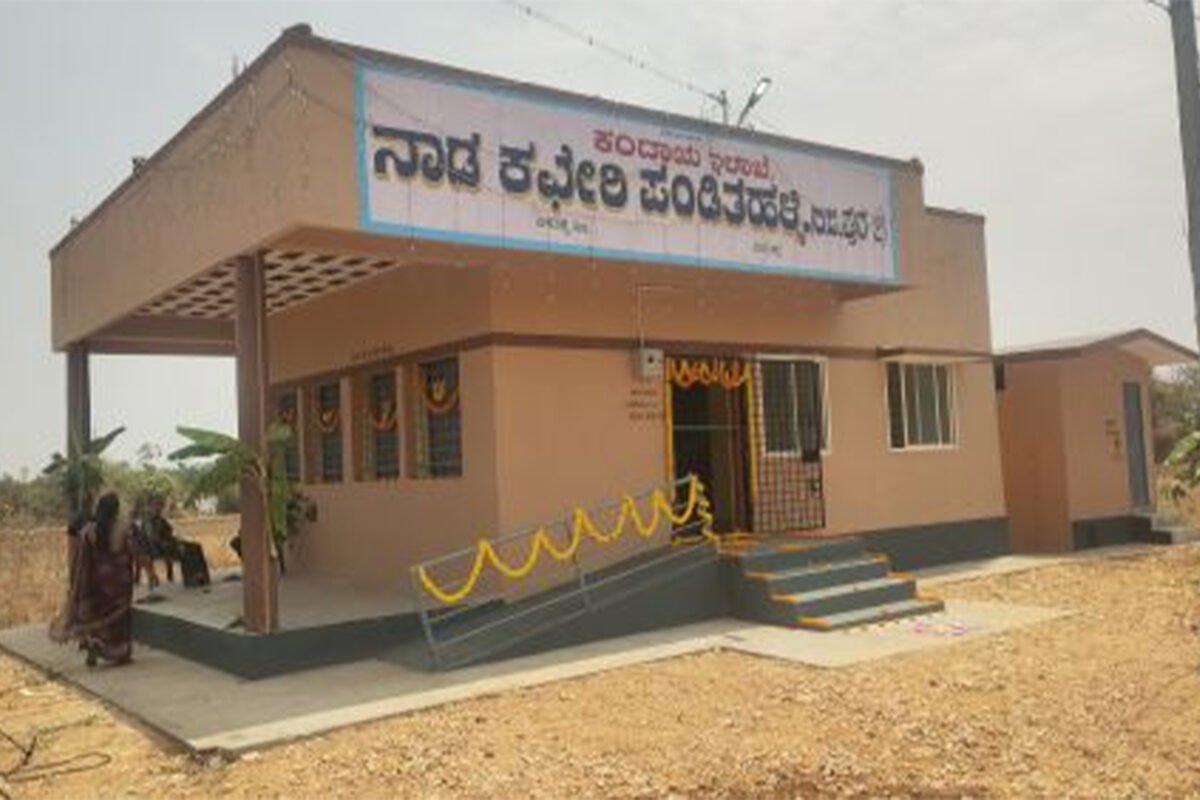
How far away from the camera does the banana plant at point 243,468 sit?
10.1 metres

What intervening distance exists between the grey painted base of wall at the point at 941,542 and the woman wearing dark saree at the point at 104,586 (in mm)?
8663

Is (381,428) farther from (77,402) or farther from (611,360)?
(77,402)

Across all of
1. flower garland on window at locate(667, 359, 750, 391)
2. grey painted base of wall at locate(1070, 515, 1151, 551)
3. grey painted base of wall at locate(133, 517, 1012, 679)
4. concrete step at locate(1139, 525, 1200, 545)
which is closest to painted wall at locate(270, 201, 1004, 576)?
flower garland on window at locate(667, 359, 750, 391)

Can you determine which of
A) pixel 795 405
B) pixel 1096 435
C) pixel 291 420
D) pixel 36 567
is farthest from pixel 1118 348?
pixel 36 567

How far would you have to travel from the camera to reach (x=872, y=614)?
11.7 metres

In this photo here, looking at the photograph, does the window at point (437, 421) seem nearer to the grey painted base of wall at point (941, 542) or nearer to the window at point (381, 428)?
the window at point (381, 428)

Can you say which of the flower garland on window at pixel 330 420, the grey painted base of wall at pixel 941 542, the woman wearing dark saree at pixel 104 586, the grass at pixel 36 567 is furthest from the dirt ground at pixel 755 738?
the grass at pixel 36 567

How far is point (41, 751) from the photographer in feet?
27.5

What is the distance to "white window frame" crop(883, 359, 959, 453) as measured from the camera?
15.7 metres

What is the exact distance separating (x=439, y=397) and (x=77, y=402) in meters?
5.80

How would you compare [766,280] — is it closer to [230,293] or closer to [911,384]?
[911,384]

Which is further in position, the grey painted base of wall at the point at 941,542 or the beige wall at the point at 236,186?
the grey painted base of wall at the point at 941,542

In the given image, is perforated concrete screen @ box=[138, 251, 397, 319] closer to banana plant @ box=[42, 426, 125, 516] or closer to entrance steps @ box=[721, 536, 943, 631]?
banana plant @ box=[42, 426, 125, 516]

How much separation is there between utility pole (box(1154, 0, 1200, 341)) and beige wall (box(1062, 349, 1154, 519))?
1000 cm
